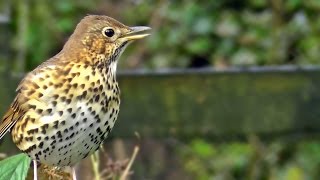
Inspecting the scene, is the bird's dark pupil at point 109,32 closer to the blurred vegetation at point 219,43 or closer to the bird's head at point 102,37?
the bird's head at point 102,37

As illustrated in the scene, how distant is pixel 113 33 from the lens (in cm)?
446

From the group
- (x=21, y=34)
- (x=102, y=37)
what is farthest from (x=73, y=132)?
(x=21, y=34)

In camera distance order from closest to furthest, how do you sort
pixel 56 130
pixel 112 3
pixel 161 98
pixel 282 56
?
pixel 56 130 < pixel 161 98 < pixel 282 56 < pixel 112 3

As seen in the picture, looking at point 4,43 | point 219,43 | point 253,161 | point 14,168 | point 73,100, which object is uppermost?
point 73,100

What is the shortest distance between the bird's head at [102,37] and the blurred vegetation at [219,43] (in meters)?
2.54

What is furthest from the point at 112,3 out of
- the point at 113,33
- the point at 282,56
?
the point at 113,33

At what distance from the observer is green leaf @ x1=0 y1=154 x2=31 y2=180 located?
12.9 ft

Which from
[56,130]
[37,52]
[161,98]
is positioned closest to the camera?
[56,130]

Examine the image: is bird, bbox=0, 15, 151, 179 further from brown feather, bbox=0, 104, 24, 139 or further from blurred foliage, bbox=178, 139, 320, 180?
blurred foliage, bbox=178, 139, 320, 180

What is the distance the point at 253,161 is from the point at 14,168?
376 centimetres

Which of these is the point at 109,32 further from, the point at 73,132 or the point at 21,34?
the point at 21,34

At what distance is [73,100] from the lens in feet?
13.9

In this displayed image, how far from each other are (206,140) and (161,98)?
39 cm

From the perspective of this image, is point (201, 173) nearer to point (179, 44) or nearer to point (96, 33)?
point (179, 44)
